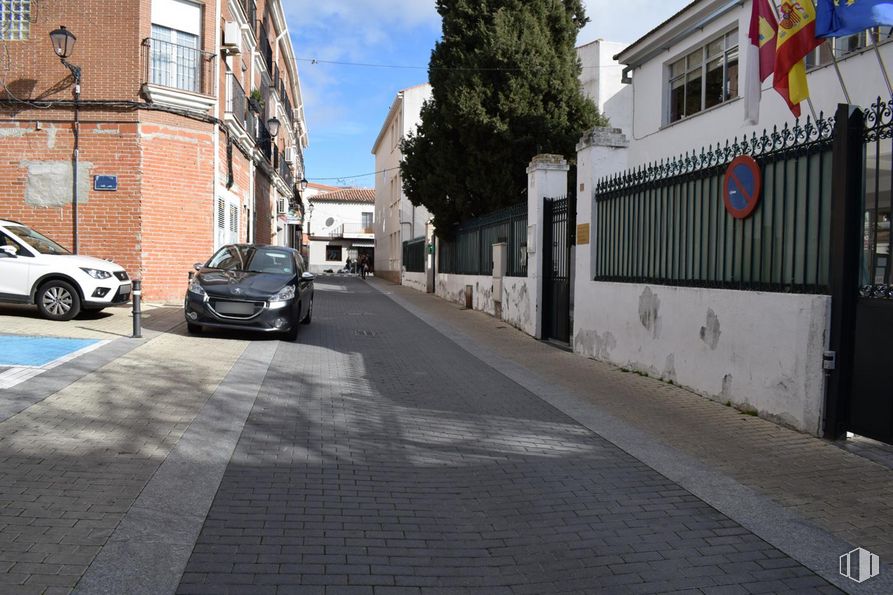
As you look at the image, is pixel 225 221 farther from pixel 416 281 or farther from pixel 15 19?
pixel 416 281

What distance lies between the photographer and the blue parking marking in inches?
316

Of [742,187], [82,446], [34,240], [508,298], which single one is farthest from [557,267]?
[82,446]

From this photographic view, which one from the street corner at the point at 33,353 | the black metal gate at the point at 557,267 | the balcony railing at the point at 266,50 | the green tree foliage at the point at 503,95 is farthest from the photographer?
the balcony railing at the point at 266,50

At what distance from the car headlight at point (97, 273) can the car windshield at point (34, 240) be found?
82 cm

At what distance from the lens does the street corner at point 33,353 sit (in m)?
7.29

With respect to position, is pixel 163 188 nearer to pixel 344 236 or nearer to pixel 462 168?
pixel 462 168

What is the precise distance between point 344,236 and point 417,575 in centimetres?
6816

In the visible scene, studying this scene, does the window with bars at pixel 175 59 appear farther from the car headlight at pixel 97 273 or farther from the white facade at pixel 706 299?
the white facade at pixel 706 299

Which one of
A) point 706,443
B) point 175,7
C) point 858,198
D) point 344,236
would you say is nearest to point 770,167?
point 858,198

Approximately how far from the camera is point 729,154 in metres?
7.47

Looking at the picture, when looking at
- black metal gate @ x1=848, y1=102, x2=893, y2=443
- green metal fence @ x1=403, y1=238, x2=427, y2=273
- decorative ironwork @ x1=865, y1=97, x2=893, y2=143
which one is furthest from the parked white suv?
green metal fence @ x1=403, y1=238, x2=427, y2=273

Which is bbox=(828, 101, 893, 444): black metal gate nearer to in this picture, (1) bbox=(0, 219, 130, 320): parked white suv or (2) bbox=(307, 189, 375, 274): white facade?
(1) bbox=(0, 219, 130, 320): parked white suv

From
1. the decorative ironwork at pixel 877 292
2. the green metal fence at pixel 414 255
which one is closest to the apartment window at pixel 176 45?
the green metal fence at pixel 414 255

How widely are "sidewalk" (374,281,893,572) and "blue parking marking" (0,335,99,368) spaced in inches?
236
